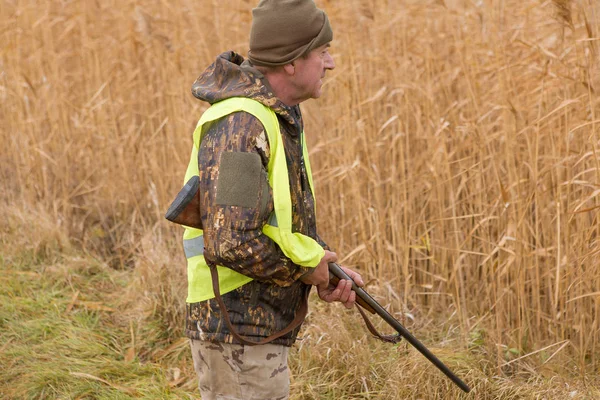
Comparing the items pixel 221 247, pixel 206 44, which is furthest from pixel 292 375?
pixel 206 44

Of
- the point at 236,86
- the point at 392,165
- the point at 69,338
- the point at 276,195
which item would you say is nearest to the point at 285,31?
the point at 236,86

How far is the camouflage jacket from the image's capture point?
225 centimetres

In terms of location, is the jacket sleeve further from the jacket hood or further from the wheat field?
the wheat field

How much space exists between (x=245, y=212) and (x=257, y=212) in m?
0.03

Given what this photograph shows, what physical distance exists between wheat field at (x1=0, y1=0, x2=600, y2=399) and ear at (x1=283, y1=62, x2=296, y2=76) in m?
1.33

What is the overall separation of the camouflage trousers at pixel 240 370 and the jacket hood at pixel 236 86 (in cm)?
69

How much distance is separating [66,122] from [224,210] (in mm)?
3781

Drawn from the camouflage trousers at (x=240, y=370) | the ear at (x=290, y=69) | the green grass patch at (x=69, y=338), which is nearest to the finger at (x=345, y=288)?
the camouflage trousers at (x=240, y=370)

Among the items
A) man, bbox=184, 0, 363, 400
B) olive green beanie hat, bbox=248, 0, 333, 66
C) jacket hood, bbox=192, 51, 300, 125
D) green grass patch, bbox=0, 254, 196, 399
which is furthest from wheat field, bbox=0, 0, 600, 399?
jacket hood, bbox=192, 51, 300, 125

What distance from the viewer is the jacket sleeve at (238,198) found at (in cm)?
224

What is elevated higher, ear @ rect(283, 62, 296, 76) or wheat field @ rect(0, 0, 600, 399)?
ear @ rect(283, 62, 296, 76)

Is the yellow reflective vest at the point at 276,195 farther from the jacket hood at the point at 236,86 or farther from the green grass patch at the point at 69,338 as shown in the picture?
the green grass patch at the point at 69,338

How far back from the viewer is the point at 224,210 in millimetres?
2254

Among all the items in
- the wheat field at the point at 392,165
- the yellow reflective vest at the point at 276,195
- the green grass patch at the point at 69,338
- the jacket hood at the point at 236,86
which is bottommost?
the green grass patch at the point at 69,338
